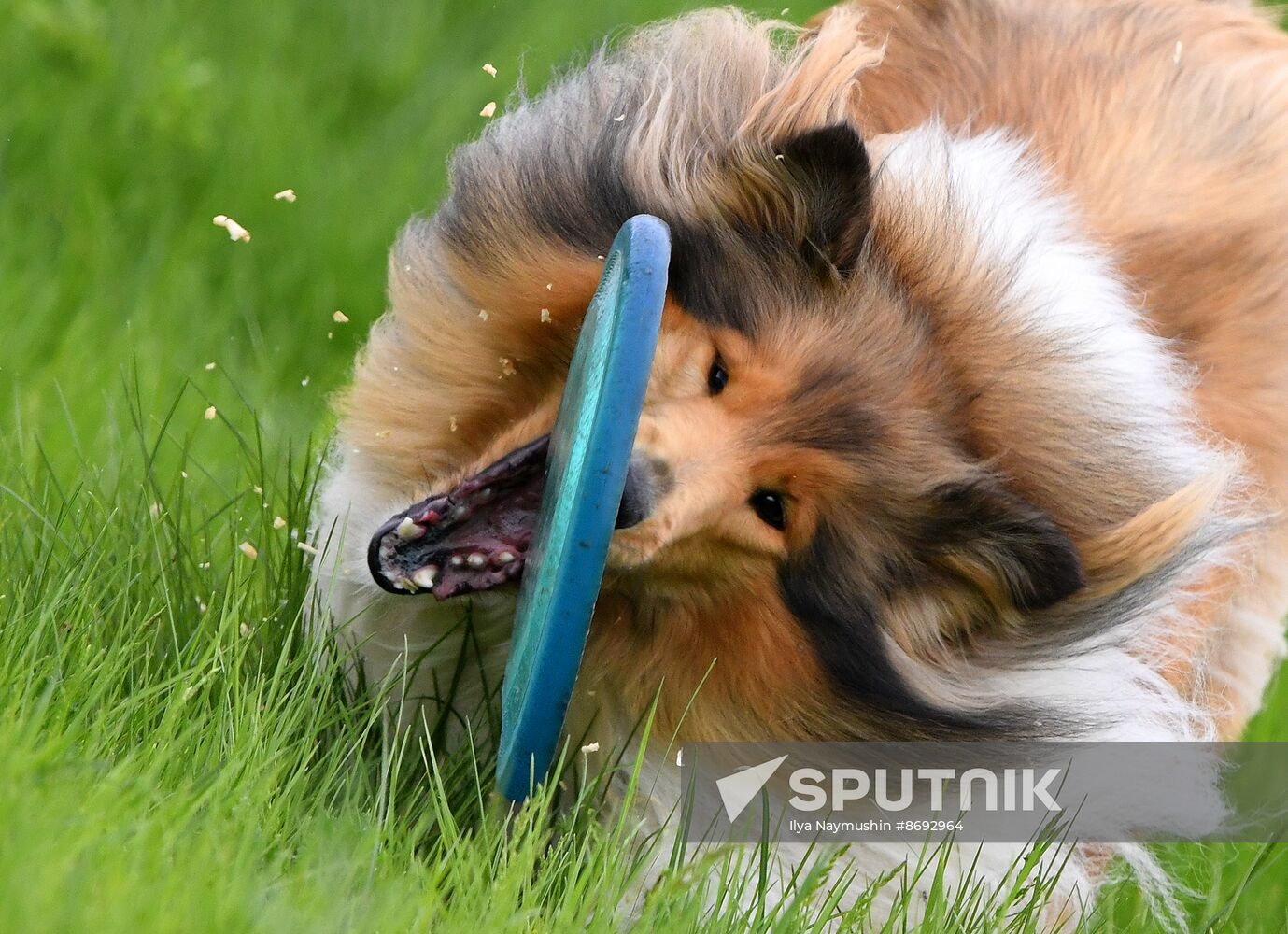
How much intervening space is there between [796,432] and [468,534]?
64cm

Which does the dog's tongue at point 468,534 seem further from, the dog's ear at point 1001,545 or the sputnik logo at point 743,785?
the dog's ear at point 1001,545

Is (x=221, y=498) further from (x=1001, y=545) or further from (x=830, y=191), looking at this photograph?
(x=1001, y=545)

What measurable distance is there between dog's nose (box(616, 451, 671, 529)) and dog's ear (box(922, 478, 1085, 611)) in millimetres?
538

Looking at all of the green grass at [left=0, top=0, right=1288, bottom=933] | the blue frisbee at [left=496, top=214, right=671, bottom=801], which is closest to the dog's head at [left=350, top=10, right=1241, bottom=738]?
the blue frisbee at [left=496, top=214, right=671, bottom=801]

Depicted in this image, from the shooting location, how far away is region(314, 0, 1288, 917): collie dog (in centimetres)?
291

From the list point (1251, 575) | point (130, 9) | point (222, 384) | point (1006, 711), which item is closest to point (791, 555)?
point (1006, 711)

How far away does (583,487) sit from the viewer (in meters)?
2.49

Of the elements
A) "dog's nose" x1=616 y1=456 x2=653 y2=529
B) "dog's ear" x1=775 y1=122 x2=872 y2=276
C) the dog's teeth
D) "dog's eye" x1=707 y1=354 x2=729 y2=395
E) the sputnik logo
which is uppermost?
"dog's ear" x1=775 y1=122 x2=872 y2=276

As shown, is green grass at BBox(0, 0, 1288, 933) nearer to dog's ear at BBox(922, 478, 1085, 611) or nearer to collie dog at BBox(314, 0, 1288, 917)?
collie dog at BBox(314, 0, 1288, 917)

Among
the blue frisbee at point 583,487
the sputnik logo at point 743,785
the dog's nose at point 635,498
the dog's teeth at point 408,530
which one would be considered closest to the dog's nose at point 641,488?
the dog's nose at point 635,498

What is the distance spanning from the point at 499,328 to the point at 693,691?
0.79 m

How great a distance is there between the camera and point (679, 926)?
2.62 meters

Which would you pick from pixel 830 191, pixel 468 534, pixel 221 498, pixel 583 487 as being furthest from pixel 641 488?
pixel 221 498

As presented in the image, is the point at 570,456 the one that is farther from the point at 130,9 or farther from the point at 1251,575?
the point at 130,9
